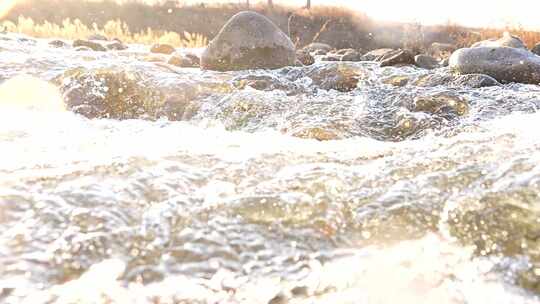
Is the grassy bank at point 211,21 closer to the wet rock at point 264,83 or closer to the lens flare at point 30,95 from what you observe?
the wet rock at point 264,83

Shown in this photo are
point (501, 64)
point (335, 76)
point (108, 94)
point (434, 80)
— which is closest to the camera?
point (108, 94)

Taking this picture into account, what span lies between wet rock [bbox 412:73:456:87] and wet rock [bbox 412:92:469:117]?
32.5 inches

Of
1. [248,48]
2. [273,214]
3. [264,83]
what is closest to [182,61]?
[248,48]

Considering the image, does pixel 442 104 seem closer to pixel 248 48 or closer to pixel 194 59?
pixel 248 48

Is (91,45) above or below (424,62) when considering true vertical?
above

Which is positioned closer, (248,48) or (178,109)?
(178,109)

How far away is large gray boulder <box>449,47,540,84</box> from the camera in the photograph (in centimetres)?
541

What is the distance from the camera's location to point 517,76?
541 cm

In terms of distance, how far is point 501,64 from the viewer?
548 centimetres

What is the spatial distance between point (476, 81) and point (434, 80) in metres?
0.43

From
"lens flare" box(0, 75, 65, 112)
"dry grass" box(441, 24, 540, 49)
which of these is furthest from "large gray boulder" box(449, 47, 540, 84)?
"dry grass" box(441, 24, 540, 49)

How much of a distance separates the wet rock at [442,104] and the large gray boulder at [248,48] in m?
2.32

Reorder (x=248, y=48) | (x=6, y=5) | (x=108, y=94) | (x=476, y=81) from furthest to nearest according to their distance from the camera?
(x=6, y=5)
(x=248, y=48)
(x=476, y=81)
(x=108, y=94)

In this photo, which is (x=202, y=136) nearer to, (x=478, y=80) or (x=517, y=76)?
(x=478, y=80)
